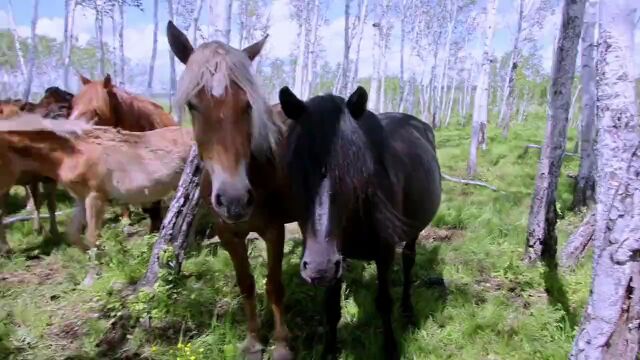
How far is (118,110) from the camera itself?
6.36 meters

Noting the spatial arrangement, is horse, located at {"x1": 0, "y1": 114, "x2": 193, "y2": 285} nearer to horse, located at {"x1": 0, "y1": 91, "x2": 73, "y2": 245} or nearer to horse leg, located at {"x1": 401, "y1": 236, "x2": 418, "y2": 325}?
horse, located at {"x1": 0, "y1": 91, "x2": 73, "y2": 245}

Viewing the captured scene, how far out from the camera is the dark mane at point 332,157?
8.37 ft

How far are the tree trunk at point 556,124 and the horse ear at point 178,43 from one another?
3258 mm

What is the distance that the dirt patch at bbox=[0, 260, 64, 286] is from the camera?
15.2 ft

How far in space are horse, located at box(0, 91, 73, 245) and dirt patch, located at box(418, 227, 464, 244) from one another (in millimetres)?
4305

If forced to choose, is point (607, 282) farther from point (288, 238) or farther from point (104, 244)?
point (104, 244)

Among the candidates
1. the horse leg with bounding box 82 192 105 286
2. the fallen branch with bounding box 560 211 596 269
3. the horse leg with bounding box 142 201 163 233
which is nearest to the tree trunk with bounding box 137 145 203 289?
the horse leg with bounding box 82 192 105 286

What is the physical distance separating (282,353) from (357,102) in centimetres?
182

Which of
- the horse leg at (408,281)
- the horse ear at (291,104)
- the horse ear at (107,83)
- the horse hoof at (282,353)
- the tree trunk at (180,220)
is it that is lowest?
the horse hoof at (282,353)

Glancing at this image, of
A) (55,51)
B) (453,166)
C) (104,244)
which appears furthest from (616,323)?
(55,51)

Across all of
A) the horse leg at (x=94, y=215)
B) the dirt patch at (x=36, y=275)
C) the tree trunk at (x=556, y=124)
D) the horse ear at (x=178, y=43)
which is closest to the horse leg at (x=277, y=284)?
the horse ear at (x=178, y=43)

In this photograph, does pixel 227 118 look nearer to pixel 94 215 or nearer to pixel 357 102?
pixel 357 102

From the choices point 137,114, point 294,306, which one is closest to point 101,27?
point 137,114

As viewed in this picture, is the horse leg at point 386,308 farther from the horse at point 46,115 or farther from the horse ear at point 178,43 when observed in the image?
the horse at point 46,115
